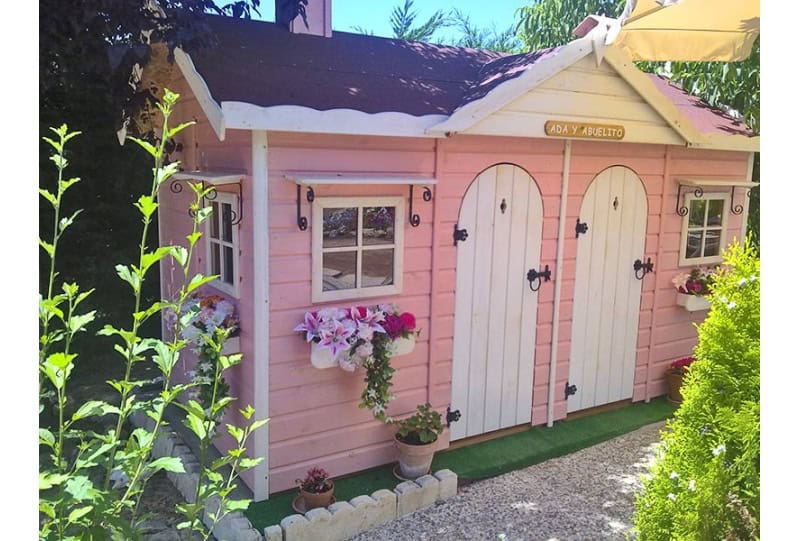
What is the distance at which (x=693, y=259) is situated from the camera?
20.6 feet

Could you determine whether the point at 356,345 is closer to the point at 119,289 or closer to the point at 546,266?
the point at 546,266

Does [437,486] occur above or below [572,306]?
below

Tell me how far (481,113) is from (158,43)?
256 centimetres

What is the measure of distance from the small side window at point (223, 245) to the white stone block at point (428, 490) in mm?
1813

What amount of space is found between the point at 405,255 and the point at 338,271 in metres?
0.53

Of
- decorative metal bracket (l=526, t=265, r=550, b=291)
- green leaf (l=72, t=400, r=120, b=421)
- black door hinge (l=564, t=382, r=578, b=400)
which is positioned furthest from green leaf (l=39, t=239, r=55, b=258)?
black door hinge (l=564, t=382, r=578, b=400)

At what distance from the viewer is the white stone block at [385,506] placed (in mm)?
4078

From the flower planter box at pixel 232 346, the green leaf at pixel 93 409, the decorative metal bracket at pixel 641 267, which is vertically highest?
the green leaf at pixel 93 409

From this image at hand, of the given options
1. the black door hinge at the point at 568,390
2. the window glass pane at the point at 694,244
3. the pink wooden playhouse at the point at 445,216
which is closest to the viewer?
the pink wooden playhouse at the point at 445,216

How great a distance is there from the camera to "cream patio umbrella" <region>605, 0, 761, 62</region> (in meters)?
4.86

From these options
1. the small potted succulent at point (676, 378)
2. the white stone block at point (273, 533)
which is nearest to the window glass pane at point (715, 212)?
the small potted succulent at point (676, 378)

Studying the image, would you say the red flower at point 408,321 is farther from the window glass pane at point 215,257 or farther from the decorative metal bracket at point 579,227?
the decorative metal bracket at point 579,227

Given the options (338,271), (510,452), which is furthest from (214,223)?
(510,452)
